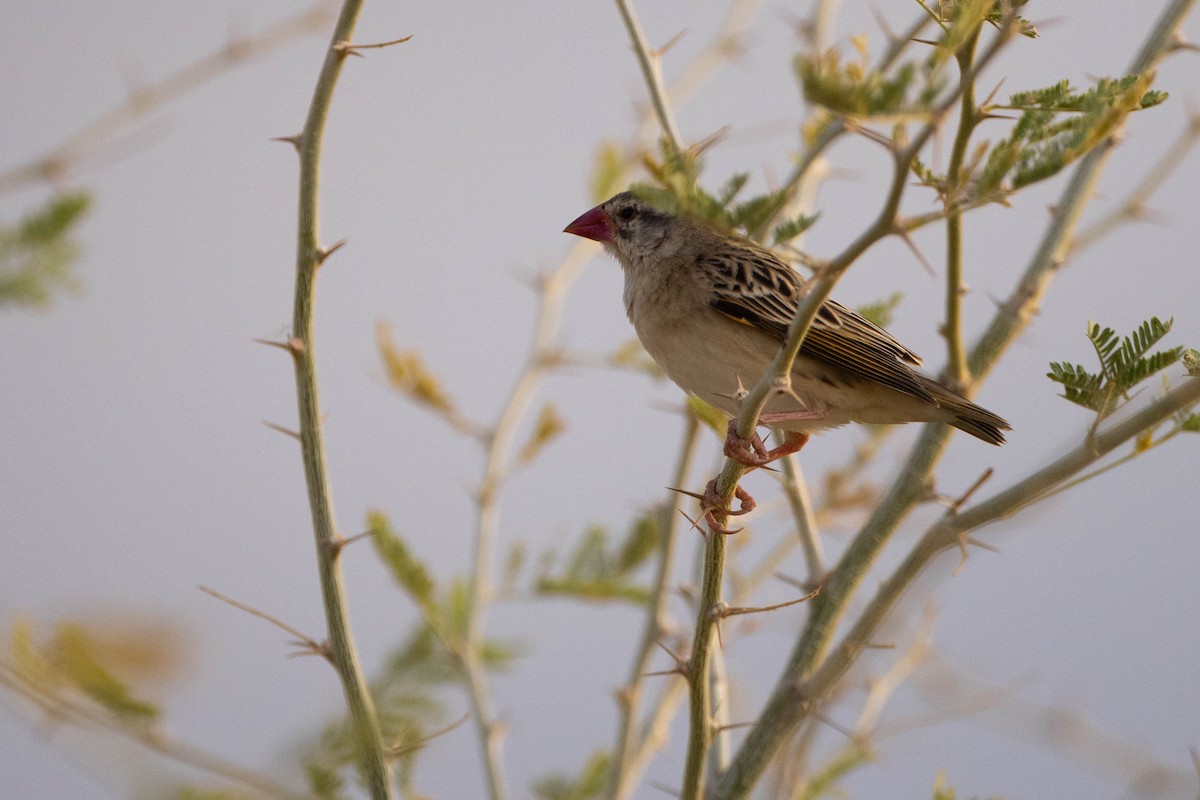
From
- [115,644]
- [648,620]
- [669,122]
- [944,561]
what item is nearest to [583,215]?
[669,122]

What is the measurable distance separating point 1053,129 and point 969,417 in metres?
1.97

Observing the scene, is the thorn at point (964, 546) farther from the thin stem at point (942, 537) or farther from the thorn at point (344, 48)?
the thorn at point (344, 48)

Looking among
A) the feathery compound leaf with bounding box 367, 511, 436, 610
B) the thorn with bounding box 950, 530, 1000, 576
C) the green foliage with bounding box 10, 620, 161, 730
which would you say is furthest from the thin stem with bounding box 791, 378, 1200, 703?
the green foliage with bounding box 10, 620, 161, 730

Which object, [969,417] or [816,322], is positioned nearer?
[969,417]

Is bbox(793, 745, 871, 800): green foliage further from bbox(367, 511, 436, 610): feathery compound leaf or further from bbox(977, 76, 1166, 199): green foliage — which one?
bbox(977, 76, 1166, 199): green foliage

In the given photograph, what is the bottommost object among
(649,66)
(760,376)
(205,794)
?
(205,794)

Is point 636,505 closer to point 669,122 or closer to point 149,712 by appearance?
point 669,122

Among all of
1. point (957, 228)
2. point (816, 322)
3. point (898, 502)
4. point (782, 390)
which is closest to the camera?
point (782, 390)

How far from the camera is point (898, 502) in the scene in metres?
4.12

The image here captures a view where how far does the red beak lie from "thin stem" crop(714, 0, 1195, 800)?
6.31ft

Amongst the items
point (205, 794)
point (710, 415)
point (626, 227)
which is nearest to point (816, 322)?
point (710, 415)

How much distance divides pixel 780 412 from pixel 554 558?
1.31 metres

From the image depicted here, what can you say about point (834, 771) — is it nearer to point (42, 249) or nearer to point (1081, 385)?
point (1081, 385)

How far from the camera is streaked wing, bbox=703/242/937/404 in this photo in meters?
4.50
